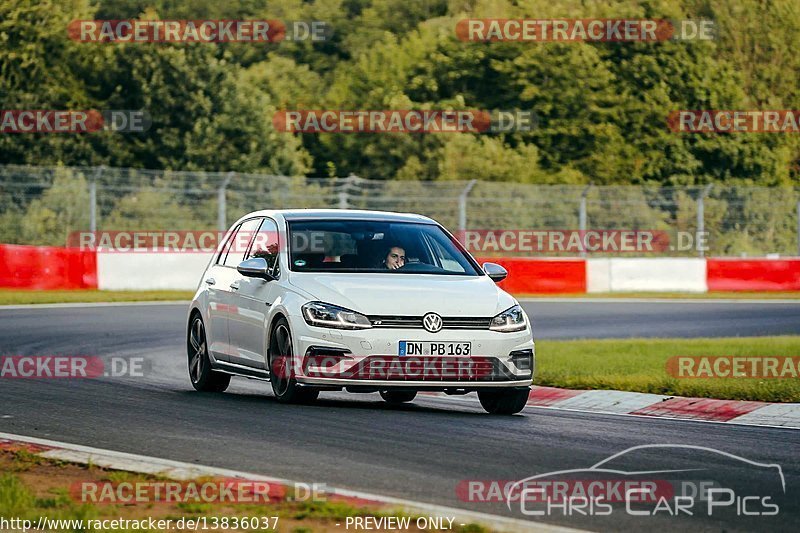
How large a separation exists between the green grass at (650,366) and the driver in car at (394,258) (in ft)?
9.21

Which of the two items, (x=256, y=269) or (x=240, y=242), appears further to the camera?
(x=240, y=242)

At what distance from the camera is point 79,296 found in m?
28.2

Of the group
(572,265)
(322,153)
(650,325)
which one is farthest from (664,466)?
(322,153)

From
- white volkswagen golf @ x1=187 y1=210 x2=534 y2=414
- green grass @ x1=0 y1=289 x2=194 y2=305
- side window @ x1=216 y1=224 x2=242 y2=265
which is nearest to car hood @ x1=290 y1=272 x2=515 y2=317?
white volkswagen golf @ x1=187 y1=210 x2=534 y2=414

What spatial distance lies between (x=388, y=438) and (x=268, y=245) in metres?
3.21

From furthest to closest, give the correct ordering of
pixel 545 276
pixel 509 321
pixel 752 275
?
pixel 752 275, pixel 545 276, pixel 509 321

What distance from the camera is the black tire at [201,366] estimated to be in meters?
13.2

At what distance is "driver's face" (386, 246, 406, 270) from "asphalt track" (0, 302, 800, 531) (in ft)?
3.60

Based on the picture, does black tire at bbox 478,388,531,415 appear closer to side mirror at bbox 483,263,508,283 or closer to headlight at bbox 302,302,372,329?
side mirror at bbox 483,263,508,283

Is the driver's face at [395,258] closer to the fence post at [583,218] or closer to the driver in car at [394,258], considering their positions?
the driver in car at [394,258]

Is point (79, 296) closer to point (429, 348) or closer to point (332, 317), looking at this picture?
point (332, 317)

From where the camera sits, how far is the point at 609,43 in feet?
201

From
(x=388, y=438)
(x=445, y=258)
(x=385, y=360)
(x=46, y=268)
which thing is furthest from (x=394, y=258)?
(x=46, y=268)

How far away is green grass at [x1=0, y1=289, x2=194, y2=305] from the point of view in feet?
87.4
